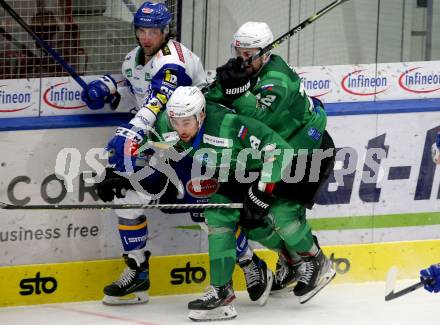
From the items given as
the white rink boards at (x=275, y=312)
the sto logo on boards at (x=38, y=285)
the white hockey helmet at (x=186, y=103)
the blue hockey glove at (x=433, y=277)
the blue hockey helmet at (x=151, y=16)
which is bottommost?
the white rink boards at (x=275, y=312)

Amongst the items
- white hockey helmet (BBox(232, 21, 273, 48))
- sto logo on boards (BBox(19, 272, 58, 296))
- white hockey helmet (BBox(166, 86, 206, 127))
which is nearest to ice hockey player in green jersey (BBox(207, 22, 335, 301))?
white hockey helmet (BBox(232, 21, 273, 48))

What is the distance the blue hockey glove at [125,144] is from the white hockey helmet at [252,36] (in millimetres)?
639

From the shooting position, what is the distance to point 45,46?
21.8 ft

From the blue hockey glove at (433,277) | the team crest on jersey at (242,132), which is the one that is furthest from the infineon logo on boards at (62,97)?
the blue hockey glove at (433,277)

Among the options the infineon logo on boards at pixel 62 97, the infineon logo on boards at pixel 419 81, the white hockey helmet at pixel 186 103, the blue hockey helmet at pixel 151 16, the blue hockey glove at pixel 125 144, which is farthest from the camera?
the infineon logo on boards at pixel 419 81

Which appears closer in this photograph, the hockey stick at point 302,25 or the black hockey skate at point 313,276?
the hockey stick at point 302,25

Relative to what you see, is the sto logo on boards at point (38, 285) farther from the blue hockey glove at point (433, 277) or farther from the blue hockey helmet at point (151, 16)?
the blue hockey glove at point (433, 277)

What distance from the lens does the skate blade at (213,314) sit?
20.9ft

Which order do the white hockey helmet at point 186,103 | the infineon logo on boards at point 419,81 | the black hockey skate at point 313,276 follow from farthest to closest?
the infineon logo on boards at point 419,81 → the black hockey skate at point 313,276 → the white hockey helmet at point 186,103

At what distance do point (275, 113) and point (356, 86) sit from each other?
85cm

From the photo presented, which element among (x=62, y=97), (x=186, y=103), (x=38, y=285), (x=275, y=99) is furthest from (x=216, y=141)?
(x=38, y=285)

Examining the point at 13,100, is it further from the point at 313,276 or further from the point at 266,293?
the point at 313,276

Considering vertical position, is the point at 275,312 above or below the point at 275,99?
below

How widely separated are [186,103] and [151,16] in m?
0.57
